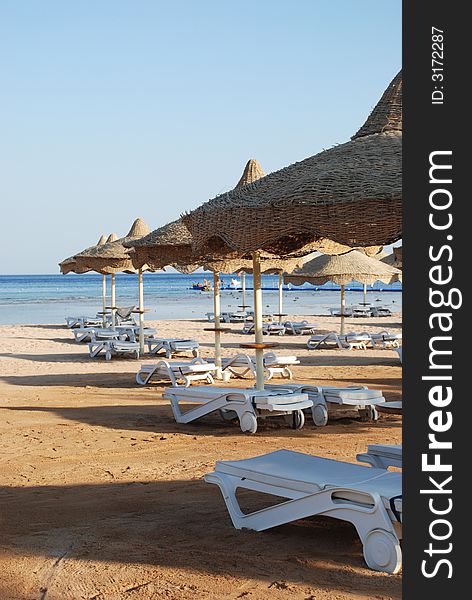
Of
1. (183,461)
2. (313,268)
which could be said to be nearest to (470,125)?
(183,461)

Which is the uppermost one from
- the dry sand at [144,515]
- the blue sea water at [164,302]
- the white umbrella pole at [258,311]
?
the white umbrella pole at [258,311]

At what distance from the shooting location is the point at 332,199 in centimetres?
530

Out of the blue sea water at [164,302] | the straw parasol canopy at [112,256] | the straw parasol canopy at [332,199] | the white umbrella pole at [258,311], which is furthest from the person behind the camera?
the blue sea water at [164,302]

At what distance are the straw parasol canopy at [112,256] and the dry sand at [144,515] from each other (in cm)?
728

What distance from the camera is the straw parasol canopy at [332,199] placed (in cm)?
518

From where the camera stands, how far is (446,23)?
1.85m

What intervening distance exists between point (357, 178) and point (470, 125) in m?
3.60

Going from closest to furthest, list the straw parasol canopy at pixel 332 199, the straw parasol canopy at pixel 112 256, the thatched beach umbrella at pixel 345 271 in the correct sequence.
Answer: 1. the straw parasol canopy at pixel 332 199
2. the thatched beach umbrella at pixel 345 271
3. the straw parasol canopy at pixel 112 256

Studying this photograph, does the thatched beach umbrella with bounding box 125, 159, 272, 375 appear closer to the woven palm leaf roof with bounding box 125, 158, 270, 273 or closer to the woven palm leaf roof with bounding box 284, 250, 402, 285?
the woven palm leaf roof with bounding box 125, 158, 270, 273

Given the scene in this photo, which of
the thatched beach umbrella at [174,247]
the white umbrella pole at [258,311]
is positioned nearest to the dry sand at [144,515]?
the white umbrella pole at [258,311]

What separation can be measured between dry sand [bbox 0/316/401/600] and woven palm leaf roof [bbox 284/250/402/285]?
7.27 metres

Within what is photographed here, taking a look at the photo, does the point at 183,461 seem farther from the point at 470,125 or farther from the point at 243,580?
→ the point at 470,125

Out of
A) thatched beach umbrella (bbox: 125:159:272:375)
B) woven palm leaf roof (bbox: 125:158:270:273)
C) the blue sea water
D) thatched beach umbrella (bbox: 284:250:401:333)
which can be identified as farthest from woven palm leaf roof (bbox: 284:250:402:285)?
the blue sea water

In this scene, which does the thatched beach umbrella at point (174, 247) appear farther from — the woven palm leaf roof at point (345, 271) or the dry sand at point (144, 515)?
the woven palm leaf roof at point (345, 271)
